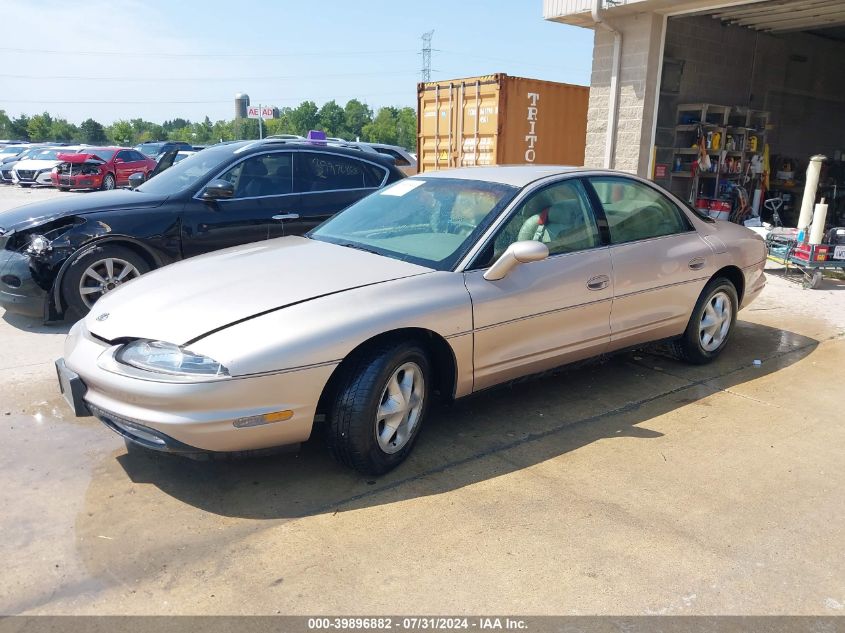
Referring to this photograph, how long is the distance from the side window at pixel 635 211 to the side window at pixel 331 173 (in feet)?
10.4

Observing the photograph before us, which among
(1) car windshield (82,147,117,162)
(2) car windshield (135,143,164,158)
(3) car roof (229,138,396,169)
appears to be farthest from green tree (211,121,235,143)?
(3) car roof (229,138,396,169)

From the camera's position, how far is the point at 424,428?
13.7 feet

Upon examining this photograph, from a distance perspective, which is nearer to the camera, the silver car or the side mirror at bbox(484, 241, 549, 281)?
the silver car

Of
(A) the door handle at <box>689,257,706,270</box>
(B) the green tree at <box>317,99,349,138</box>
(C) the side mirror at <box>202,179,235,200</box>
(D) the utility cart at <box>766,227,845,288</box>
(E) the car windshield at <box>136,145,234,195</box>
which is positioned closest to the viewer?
(A) the door handle at <box>689,257,706,270</box>

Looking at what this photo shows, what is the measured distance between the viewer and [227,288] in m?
3.51

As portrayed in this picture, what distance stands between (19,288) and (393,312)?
3978 mm

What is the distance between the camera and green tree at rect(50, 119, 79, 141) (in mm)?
86494

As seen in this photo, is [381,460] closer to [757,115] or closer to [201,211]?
[201,211]

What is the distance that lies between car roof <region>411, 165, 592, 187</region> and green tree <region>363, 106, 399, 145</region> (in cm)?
9662

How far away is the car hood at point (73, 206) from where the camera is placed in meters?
5.87

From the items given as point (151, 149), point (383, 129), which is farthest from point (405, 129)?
point (151, 149)

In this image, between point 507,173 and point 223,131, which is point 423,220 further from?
point 223,131

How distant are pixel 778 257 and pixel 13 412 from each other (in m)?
8.72

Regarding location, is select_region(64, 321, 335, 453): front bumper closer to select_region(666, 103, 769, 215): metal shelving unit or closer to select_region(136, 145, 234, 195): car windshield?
select_region(136, 145, 234, 195): car windshield
